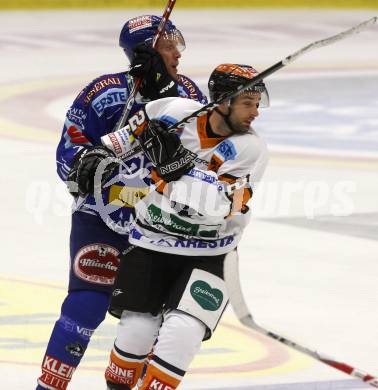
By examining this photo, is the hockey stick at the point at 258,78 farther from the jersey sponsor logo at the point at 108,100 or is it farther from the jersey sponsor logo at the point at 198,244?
the jersey sponsor logo at the point at 108,100

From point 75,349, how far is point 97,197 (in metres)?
0.67

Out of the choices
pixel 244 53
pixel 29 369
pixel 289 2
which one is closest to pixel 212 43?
pixel 244 53

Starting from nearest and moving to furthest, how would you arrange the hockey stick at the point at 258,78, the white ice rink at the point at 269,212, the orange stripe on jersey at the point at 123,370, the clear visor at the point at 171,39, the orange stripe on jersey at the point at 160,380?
1. the hockey stick at the point at 258,78
2. the orange stripe on jersey at the point at 160,380
3. the orange stripe on jersey at the point at 123,370
4. the clear visor at the point at 171,39
5. the white ice rink at the point at 269,212

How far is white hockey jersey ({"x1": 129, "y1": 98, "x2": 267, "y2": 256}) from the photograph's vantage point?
566 cm

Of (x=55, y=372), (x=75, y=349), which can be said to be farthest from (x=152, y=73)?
(x=55, y=372)

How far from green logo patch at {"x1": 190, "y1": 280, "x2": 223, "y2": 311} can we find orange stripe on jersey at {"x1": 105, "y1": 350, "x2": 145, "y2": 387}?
1.45 ft

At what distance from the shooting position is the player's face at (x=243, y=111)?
5.72 meters

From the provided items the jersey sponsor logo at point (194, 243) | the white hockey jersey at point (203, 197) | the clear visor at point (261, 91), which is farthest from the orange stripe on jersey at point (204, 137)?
the jersey sponsor logo at point (194, 243)

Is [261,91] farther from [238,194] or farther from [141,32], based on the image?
[141,32]

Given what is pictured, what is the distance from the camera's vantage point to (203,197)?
5.62m

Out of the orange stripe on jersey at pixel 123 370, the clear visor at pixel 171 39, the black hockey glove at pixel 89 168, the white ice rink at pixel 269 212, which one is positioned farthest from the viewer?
the white ice rink at pixel 269 212

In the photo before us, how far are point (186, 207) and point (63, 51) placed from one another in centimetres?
1620

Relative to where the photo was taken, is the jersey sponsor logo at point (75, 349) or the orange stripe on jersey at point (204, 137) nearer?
the orange stripe on jersey at point (204, 137)

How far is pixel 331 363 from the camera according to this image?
229 inches
